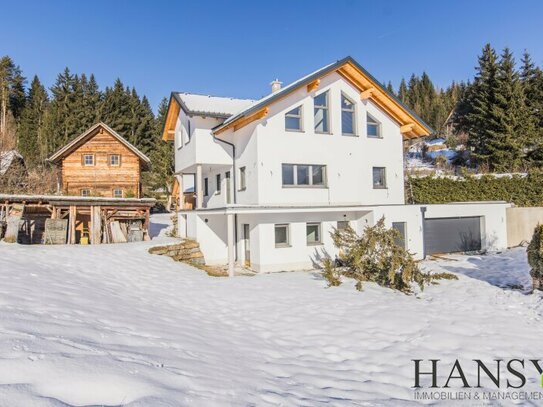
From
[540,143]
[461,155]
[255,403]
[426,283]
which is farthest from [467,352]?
[461,155]

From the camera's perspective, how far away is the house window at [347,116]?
1808cm

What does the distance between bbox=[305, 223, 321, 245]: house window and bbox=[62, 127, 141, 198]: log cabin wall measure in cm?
1782


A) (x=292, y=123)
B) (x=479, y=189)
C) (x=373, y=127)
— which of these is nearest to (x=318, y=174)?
(x=292, y=123)

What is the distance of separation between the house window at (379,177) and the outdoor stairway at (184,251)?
9807 millimetres

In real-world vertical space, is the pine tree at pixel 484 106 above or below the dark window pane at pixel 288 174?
above

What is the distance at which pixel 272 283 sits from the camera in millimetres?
12844

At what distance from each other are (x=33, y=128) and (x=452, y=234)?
6014cm

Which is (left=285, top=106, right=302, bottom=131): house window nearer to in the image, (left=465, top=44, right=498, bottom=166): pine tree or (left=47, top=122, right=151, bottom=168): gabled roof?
(left=47, top=122, right=151, bottom=168): gabled roof

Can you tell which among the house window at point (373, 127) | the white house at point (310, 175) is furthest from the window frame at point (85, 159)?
the house window at point (373, 127)

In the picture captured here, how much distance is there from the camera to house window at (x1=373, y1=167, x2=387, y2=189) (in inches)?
734

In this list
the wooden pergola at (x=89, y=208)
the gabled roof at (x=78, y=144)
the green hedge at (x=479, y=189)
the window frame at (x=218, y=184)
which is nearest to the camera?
the wooden pergola at (x=89, y=208)

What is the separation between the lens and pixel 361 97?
60.7ft

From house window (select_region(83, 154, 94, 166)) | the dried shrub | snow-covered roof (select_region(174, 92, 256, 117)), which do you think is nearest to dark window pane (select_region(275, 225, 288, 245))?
the dried shrub

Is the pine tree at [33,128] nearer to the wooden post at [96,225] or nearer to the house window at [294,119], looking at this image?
the wooden post at [96,225]
